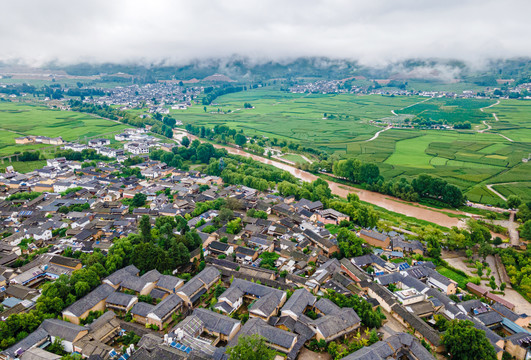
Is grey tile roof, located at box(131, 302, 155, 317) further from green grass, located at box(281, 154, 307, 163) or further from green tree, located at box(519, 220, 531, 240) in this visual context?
green grass, located at box(281, 154, 307, 163)

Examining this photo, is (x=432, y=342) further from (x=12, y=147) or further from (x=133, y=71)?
(x=133, y=71)

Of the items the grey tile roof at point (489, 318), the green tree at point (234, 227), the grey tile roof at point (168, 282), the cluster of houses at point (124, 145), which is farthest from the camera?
the cluster of houses at point (124, 145)

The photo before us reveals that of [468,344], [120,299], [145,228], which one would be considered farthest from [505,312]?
[145,228]

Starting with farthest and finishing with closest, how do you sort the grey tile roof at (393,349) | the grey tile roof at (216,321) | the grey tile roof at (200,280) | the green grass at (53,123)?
the green grass at (53,123) < the grey tile roof at (200,280) < the grey tile roof at (216,321) < the grey tile roof at (393,349)

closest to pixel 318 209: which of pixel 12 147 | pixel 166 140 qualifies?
pixel 166 140

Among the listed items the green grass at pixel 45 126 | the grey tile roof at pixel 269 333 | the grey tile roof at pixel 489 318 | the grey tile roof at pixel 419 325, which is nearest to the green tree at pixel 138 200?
the grey tile roof at pixel 269 333

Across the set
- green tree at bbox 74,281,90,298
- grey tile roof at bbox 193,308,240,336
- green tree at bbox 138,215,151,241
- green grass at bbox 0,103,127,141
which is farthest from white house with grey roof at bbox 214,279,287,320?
green grass at bbox 0,103,127,141

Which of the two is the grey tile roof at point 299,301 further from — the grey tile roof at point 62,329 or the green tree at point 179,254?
the grey tile roof at point 62,329
